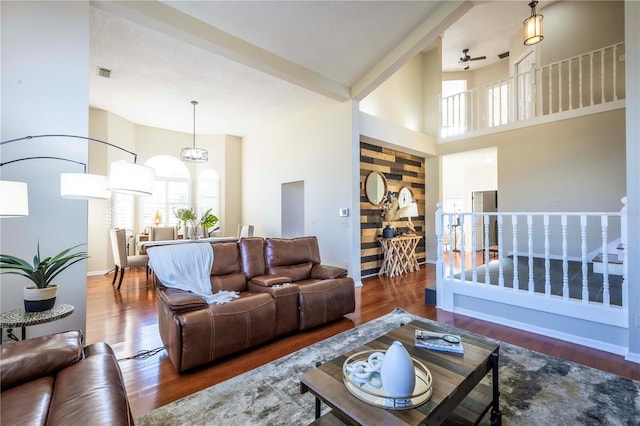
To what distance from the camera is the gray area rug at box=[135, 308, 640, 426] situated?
67.9 inches

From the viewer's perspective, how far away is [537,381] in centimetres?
210

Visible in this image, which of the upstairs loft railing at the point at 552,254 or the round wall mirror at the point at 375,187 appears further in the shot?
the round wall mirror at the point at 375,187

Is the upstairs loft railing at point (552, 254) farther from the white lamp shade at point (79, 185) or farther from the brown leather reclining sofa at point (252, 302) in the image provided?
the white lamp shade at point (79, 185)

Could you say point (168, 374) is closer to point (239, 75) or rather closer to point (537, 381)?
point (537, 381)

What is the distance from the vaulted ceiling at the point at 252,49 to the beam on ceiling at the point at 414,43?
0.05ft

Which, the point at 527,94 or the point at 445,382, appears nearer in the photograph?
the point at 445,382

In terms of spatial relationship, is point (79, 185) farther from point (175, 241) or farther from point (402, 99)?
point (402, 99)

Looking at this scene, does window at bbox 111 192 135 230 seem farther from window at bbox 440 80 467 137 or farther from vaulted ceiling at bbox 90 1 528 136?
window at bbox 440 80 467 137

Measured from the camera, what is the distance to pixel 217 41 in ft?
11.6

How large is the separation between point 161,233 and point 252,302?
174 inches

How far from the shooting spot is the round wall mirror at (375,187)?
5.66 metres

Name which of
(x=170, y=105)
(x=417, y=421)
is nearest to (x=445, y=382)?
(x=417, y=421)

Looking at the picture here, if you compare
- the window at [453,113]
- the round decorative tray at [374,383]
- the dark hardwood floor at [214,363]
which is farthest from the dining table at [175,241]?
the window at [453,113]

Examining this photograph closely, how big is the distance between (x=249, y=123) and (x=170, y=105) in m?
1.69
